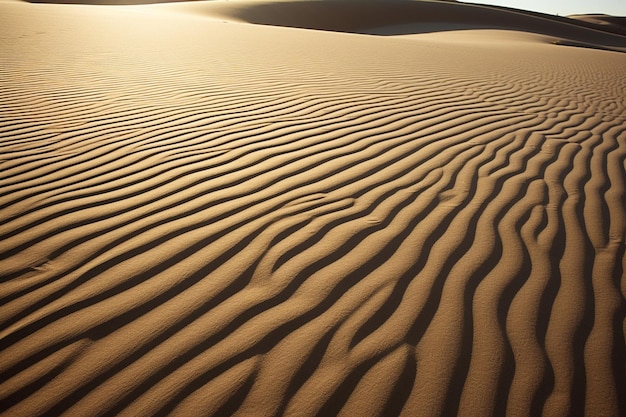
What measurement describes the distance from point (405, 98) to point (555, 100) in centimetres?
249

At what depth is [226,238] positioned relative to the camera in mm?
2385

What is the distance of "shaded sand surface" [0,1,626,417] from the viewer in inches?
63.6

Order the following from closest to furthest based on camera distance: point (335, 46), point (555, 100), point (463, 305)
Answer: point (463, 305), point (555, 100), point (335, 46)

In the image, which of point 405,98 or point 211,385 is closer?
point 211,385

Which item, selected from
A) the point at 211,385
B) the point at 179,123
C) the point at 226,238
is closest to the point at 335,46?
the point at 179,123

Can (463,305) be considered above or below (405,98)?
below

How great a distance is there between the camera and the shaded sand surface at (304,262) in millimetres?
1616

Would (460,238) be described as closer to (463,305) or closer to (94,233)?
(463,305)

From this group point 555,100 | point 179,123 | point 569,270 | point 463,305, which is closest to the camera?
point 463,305

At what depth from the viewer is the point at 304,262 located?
2.24 meters

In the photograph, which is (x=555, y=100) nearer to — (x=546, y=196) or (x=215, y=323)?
(x=546, y=196)

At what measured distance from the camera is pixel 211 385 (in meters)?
1.59

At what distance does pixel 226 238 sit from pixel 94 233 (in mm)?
725

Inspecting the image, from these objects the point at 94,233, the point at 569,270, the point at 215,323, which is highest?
the point at 94,233
